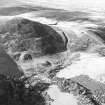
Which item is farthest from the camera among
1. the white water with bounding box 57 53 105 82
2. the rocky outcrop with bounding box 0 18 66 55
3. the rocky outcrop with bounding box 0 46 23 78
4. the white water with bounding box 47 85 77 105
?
the rocky outcrop with bounding box 0 18 66 55

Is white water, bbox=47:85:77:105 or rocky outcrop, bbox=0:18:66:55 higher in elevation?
rocky outcrop, bbox=0:18:66:55

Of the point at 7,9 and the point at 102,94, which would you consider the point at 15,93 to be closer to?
the point at 102,94

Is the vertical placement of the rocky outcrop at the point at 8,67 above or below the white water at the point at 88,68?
below

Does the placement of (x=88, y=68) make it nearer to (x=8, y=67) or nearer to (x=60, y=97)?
(x=60, y=97)

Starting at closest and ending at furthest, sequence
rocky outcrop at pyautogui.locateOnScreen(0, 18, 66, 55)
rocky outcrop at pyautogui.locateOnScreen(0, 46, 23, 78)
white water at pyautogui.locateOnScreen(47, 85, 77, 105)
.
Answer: white water at pyautogui.locateOnScreen(47, 85, 77, 105), rocky outcrop at pyautogui.locateOnScreen(0, 46, 23, 78), rocky outcrop at pyautogui.locateOnScreen(0, 18, 66, 55)

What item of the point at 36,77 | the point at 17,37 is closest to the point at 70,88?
the point at 36,77

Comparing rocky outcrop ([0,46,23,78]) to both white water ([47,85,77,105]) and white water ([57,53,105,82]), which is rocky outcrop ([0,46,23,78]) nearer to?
white water ([57,53,105,82])

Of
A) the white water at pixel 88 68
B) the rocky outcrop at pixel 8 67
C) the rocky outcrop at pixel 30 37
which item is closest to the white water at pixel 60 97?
the white water at pixel 88 68

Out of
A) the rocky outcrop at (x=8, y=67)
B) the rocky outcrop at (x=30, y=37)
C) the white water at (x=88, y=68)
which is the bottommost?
the rocky outcrop at (x=8, y=67)

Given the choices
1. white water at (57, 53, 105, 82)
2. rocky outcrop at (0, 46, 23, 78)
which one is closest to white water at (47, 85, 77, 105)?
white water at (57, 53, 105, 82)

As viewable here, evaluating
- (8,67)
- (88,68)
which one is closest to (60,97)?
(88,68)

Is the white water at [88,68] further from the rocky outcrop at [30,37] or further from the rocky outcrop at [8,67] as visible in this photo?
the rocky outcrop at [30,37]
